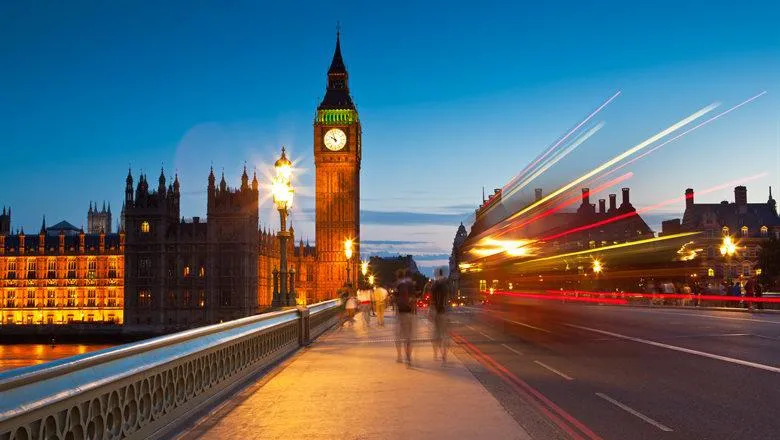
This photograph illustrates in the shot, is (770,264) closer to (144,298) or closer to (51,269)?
(144,298)

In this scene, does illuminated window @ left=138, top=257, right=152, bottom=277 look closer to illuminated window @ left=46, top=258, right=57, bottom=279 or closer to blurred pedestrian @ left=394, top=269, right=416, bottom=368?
illuminated window @ left=46, top=258, right=57, bottom=279

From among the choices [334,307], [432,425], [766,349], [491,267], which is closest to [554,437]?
[432,425]

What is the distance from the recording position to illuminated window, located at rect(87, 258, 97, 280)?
532 ft

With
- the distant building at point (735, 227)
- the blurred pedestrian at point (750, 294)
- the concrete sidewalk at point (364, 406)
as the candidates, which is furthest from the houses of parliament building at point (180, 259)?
the concrete sidewalk at point (364, 406)

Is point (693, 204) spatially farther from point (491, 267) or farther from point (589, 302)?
point (491, 267)

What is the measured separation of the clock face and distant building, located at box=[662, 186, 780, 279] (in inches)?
→ 2978

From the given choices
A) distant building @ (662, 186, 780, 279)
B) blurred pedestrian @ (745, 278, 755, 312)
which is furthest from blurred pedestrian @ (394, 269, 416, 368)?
distant building @ (662, 186, 780, 279)

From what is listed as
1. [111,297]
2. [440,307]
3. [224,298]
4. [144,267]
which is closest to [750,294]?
[440,307]

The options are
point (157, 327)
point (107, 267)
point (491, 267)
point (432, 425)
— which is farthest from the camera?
point (107, 267)

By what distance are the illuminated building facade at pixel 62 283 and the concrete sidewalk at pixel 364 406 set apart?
153 metres

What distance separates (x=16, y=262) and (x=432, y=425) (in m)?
172

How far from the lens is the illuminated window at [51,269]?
536 feet

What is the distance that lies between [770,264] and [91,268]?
128294 mm

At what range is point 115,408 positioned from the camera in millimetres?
8367
